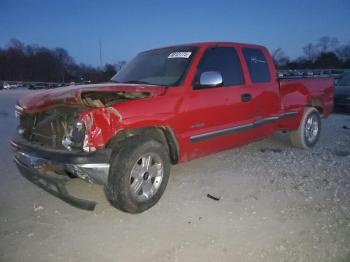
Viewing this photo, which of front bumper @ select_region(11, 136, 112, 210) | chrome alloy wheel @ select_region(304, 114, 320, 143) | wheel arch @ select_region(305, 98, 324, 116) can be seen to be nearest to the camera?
front bumper @ select_region(11, 136, 112, 210)

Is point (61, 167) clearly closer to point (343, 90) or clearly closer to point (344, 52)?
point (343, 90)

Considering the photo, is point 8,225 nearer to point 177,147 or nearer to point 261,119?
point 177,147

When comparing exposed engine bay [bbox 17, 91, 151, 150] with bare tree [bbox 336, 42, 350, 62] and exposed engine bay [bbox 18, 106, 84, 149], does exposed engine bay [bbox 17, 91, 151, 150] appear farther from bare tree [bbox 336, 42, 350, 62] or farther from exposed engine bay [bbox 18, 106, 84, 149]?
bare tree [bbox 336, 42, 350, 62]

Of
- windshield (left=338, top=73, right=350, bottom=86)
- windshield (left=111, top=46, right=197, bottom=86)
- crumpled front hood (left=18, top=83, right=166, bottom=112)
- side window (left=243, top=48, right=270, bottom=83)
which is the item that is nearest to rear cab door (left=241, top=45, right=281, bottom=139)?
side window (left=243, top=48, right=270, bottom=83)

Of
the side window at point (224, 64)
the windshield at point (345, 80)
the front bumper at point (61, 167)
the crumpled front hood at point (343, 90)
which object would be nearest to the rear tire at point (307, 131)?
the side window at point (224, 64)

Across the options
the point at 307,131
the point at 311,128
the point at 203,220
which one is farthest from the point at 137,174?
the point at 311,128

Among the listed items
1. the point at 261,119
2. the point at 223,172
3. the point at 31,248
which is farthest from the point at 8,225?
the point at 261,119

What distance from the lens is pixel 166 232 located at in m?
3.37

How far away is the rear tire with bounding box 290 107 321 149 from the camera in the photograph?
6.48m

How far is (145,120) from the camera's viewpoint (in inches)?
152

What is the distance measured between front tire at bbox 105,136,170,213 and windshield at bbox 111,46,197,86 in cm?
99

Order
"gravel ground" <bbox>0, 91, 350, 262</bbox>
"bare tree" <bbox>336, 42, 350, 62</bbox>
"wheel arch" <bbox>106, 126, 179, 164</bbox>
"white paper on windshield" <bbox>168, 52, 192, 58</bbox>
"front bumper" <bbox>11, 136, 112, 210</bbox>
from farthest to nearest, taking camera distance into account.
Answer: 1. "bare tree" <bbox>336, 42, 350, 62</bbox>
2. "white paper on windshield" <bbox>168, 52, 192, 58</bbox>
3. "wheel arch" <bbox>106, 126, 179, 164</bbox>
4. "front bumper" <bbox>11, 136, 112, 210</bbox>
5. "gravel ground" <bbox>0, 91, 350, 262</bbox>

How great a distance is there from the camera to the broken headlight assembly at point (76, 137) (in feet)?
11.8

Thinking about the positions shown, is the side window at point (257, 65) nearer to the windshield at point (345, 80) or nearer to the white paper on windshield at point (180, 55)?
the white paper on windshield at point (180, 55)
